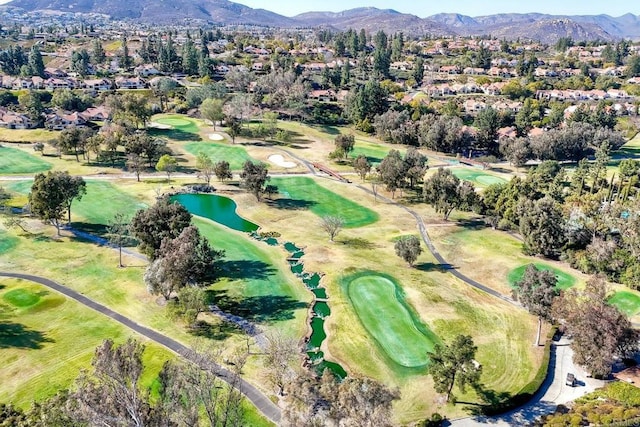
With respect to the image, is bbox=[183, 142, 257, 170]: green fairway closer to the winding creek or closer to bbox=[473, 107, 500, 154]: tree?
the winding creek

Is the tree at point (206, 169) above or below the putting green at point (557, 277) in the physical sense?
above

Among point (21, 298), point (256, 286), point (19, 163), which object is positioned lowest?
point (21, 298)

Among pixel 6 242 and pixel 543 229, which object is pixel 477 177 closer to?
pixel 543 229

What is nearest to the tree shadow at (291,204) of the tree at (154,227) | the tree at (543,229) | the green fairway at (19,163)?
the tree at (154,227)

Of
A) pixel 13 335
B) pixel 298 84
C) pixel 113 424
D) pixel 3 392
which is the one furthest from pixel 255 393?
pixel 298 84

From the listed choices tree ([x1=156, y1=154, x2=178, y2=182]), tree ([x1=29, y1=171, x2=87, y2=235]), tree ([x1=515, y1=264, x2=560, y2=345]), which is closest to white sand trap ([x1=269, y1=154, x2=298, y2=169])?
tree ([x1=156, y1=154, x2=178, y2=182])

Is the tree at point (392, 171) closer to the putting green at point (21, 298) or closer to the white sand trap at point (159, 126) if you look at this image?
the putting green at point (21, 298)

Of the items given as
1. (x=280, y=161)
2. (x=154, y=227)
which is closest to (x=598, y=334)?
(x=154, y=227)
